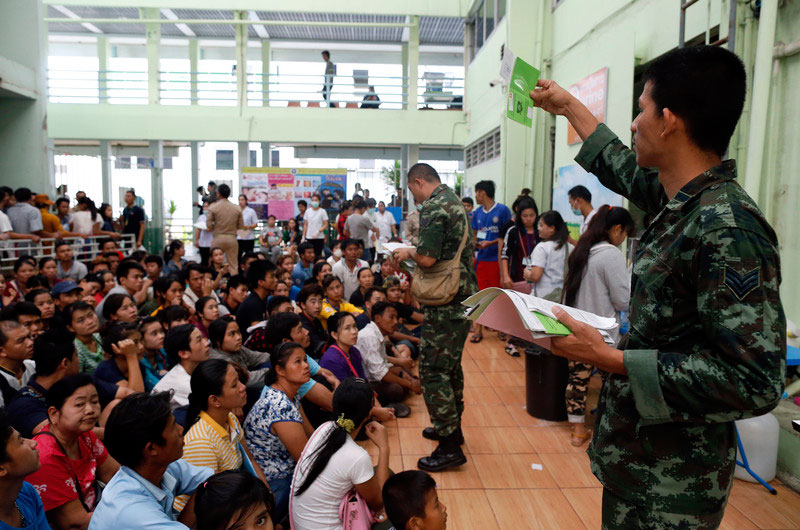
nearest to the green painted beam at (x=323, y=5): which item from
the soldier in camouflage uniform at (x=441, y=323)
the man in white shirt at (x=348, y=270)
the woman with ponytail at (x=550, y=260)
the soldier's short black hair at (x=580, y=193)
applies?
the man in white shirt at (x=348, y=270)

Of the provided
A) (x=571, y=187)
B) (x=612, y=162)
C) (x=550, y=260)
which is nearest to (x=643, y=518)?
(x=612, y=162)

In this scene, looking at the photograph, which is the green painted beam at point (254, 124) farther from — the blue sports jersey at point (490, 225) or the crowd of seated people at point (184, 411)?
the crowd of seated people at point (184, 411)

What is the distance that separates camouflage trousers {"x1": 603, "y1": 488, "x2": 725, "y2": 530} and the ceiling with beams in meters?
12.4

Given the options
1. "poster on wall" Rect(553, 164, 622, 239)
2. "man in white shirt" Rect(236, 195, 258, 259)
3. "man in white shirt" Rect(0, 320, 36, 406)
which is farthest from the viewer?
"man in white shirt" Rect(236, 195, 258, 259)

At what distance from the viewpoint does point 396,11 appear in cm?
1194

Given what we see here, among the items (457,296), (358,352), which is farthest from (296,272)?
(457,296)

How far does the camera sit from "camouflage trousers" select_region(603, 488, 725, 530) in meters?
1.15

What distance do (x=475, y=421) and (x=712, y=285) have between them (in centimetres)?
317

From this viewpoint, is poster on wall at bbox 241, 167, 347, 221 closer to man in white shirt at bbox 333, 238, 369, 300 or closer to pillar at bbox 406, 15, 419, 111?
pillar at bbox 406, 15, 419, 111

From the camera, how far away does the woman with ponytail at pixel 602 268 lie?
338 centimetres

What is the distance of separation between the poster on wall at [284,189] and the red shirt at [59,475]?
A: 10099 millimetres

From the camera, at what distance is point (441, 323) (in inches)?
126

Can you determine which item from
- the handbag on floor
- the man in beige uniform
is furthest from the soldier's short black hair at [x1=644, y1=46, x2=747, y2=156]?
the man in beige uniform

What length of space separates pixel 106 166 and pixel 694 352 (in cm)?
1381
